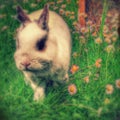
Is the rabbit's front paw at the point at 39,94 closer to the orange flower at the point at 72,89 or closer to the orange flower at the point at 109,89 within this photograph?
the orange flower at the point at 72,89

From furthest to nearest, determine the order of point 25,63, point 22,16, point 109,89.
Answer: point 109,89 → point 22,16 → point 25,63

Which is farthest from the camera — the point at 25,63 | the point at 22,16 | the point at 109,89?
the point at 109,89

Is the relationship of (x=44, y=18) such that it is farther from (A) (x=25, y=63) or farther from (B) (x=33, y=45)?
(A) (x=25, y=63)

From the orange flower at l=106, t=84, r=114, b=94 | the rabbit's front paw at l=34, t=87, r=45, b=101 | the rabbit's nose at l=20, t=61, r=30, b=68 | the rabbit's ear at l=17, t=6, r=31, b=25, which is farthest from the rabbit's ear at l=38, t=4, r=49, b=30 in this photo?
the orange flower at l=106, t=84, r=114, b=94

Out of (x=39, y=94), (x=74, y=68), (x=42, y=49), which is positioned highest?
(x=42, y=49)

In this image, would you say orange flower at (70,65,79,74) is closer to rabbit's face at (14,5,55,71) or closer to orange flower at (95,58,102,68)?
orange flower at (95,58,102,68)

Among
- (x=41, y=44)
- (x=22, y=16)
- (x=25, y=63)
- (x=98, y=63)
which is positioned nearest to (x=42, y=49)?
(x=41, y=44)
